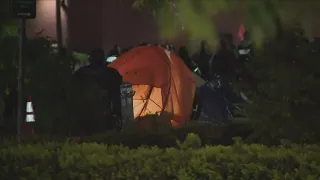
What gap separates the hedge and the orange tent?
4.62 metres

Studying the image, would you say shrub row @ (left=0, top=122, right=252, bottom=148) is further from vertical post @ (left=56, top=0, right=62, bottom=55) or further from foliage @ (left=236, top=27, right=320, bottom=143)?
vertical post @ (left=56, top=0, right=62, bottom=55)

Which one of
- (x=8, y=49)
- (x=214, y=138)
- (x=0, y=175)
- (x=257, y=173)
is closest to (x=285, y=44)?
(x=257, y=173)

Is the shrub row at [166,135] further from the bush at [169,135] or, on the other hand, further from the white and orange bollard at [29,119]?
the white and orange bollard at [29,119]

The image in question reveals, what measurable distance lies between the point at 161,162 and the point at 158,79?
546cm

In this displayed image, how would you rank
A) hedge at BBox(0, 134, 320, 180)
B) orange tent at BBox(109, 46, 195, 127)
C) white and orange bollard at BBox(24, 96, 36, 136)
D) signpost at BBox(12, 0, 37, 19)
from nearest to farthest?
hedge at BBox(0, 134, 320, 180) < signpost at BBox(12, 0, 37, 19) < white and orange bollard at BBox(24, 96, 36, 136) < orange tent at BBox(109, 46, 195, 127)

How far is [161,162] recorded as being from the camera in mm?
4613

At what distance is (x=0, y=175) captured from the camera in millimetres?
5289

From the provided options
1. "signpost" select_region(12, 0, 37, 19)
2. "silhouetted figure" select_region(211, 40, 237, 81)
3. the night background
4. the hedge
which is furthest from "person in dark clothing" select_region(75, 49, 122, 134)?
the hedge

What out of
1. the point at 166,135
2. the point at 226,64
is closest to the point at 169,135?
the point at 166,135

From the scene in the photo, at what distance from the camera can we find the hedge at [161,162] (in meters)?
4.27

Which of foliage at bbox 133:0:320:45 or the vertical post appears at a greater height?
the vertical post

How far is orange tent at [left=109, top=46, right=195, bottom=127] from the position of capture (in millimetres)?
9922

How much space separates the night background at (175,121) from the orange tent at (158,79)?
1.17 m

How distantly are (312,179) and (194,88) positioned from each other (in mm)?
6482
